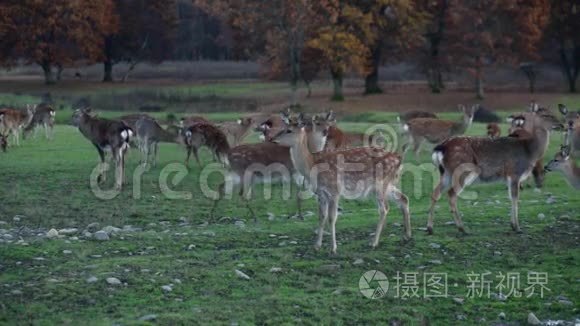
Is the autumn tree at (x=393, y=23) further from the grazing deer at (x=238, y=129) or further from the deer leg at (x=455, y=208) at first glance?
the deer leg at (x=455, y=208)

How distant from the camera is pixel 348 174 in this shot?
1095cm

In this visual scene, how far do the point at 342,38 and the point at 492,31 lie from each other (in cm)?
833

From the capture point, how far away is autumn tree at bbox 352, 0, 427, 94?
147 feet

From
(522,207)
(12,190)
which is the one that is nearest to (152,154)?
(12,190)

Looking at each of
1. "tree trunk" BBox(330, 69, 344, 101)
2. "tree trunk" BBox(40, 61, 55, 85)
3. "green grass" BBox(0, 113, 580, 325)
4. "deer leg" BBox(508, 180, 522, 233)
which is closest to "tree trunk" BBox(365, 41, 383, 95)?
"tree trunk" BBox(330, 69, 344, 101)

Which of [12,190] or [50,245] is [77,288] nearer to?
[50,245]

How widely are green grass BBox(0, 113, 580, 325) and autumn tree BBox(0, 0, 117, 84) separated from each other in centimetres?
3629

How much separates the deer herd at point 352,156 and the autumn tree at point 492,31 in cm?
2574

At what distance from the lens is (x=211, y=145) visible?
1797 cm

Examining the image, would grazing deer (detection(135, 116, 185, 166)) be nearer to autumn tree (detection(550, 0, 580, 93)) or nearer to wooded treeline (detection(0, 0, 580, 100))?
wooded treeline (detection(0, 0, 580, 100))

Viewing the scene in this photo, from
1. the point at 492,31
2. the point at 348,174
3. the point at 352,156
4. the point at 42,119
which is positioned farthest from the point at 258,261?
the point at 492,31

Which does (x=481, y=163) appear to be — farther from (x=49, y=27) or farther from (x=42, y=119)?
(x=49, y=27)

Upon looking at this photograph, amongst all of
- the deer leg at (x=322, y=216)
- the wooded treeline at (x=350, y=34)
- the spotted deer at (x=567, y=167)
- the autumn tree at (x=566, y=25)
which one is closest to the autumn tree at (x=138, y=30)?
the wooded treeline at (x=350, y=34)

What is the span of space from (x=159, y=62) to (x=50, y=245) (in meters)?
52.2
